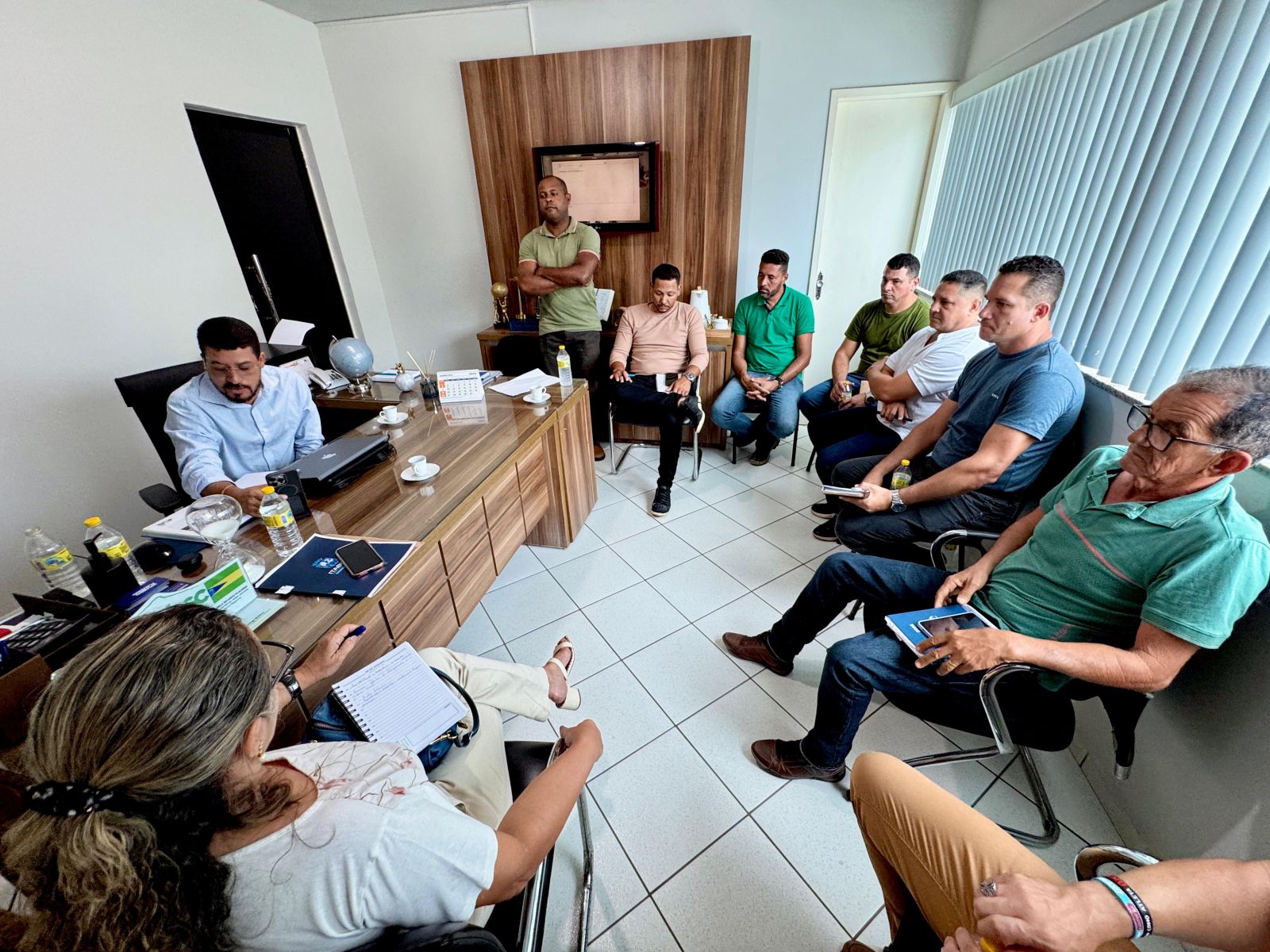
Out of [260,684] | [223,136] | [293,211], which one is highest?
[223,136]

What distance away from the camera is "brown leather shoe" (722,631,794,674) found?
1923mm

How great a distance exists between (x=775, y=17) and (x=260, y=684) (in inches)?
168

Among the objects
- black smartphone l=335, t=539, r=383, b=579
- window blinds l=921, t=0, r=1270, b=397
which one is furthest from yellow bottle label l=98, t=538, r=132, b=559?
window blinds l=921, t=0, r=1270, b=397

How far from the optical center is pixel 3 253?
7.19 ft

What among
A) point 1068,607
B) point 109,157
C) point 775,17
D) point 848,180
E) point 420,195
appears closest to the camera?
point 1068,607

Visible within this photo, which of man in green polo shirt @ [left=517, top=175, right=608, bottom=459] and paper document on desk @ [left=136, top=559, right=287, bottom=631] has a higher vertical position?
man in green polo shirt @ [left=517, top=175, right=608, bottom=459]

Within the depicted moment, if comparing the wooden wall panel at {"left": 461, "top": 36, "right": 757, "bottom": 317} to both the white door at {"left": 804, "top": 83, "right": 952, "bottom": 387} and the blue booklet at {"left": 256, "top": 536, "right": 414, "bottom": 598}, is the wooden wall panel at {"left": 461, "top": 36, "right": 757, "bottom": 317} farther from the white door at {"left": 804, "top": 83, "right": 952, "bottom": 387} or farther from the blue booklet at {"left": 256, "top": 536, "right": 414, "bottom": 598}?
the blue booklet at {"left": 256, "top": 536, "right": 414, "bottom": 598}

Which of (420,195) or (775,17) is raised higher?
(775,17)

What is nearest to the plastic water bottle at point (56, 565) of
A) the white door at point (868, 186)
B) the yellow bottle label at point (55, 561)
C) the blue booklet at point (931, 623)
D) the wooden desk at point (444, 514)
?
the yellow bottle label at point (55, 561)

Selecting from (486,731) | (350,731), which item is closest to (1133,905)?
(486,731)

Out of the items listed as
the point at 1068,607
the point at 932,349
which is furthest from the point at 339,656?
the point at 932,349

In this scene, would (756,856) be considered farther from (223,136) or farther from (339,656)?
(223,136)

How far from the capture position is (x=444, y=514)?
1566 millimetres

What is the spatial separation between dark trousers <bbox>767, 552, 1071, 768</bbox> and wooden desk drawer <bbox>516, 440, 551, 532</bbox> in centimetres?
116
